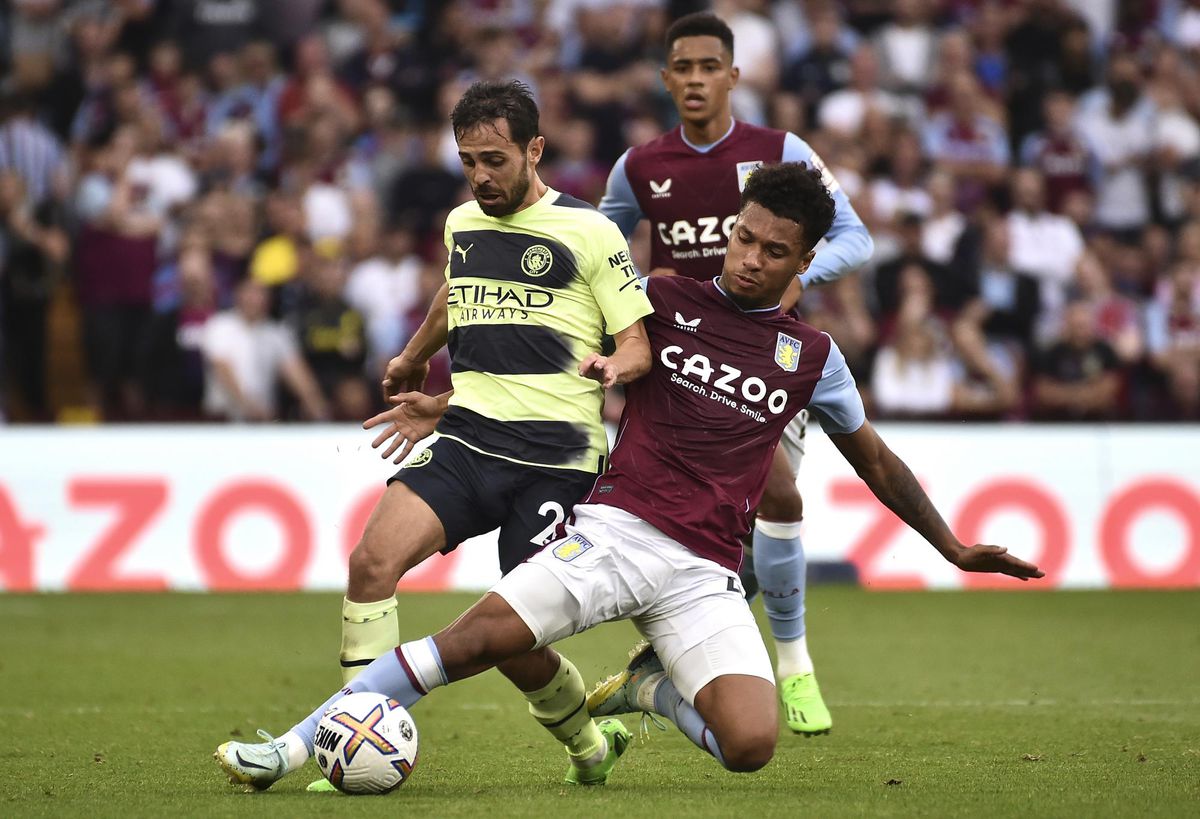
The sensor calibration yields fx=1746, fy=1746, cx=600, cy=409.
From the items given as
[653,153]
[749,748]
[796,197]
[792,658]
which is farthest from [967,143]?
[749,748]

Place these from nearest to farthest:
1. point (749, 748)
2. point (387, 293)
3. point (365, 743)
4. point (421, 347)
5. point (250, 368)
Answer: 1. point (365, 743)
2. point (749, 748)
3. point (421, 347)
4. point (250, 368)
5. point (387, 293)

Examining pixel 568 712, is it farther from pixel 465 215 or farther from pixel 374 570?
pixel 465 215

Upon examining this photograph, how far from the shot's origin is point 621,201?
7.83m

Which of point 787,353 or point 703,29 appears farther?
point 703,29

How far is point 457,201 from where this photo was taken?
51.0ft

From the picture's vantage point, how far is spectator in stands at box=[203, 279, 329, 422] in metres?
14.2

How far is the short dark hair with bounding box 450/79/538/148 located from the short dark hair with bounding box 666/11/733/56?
5.74 feet

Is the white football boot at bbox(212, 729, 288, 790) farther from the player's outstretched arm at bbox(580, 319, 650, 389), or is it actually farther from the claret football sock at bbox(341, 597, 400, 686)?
the player's outstretched arm at bbox(580, 319, 650, 389)

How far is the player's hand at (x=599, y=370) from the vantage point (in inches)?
217

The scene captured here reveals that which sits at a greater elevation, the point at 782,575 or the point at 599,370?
the point at 599,370

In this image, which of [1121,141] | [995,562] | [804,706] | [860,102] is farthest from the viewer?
[1121,141]

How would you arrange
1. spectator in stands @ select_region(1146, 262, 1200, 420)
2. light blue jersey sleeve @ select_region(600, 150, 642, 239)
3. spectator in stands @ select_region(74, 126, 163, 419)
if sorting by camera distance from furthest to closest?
spectator in stands @ select_region(1146, 262, 1200, 420) → spectator in stands @ select_region(74, 126, 163, 419) → light blue jersey sleeve @ select_region(600, 150, 642, 239)

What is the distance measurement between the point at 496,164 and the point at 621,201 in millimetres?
1882

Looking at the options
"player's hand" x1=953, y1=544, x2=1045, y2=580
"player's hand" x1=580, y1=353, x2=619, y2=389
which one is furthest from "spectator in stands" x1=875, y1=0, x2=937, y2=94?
"player's hand" x1=580, y1=353, x2=619, y2=389
